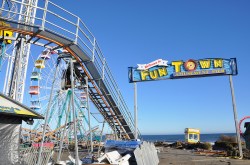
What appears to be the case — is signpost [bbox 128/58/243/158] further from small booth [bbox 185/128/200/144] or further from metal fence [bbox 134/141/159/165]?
small booth [bbox 185/128/200/144]

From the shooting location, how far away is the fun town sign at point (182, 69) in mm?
26016

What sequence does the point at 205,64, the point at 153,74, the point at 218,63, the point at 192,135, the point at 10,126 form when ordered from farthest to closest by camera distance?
the point at 192,135 → the point at 153,74 → the point at 205,64 → the point at 218,63 → the point at 10,126

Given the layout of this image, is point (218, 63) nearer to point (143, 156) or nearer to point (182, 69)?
point (182, 69)

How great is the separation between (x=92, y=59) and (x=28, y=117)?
18.8ft

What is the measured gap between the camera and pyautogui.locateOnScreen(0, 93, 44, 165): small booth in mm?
10869

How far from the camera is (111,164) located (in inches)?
487

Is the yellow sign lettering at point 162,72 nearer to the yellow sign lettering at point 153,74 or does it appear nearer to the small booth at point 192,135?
the yellow sign lettering at point 153,74

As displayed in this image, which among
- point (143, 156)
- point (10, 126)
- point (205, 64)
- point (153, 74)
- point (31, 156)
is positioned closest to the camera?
point (10, 126)

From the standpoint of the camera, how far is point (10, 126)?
1130 cm

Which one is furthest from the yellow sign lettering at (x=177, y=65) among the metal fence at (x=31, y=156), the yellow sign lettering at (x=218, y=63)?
the metal fence at (x=31, y=156)

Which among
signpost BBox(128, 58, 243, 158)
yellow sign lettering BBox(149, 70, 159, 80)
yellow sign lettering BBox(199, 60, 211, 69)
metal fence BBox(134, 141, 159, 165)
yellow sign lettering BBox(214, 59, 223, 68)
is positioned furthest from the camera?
yellow sign lettering BBox(149, 70, 159, 80)

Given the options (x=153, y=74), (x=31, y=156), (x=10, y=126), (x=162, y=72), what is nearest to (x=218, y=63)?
(x=162, y=72)

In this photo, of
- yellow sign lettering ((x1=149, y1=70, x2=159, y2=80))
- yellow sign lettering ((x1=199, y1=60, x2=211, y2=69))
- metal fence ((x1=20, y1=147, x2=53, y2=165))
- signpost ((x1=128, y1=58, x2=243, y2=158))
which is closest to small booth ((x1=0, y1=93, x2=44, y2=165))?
metal fence ((x1=20, y1=147, x2=53, y2=165))

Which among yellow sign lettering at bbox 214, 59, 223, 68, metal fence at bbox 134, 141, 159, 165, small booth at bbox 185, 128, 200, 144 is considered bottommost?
metal fence at bbox 134, 141, 159, 165
